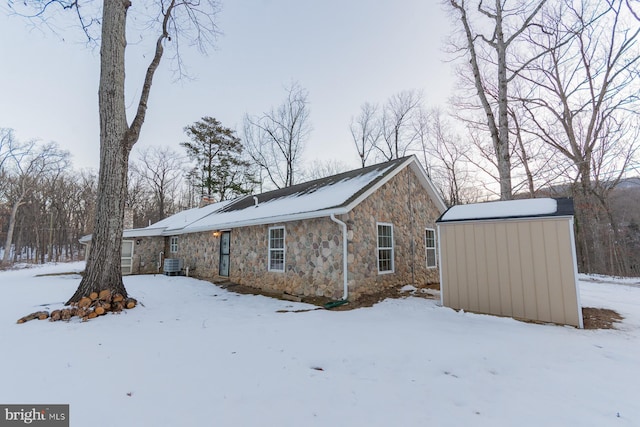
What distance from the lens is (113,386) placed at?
2641 millimetres

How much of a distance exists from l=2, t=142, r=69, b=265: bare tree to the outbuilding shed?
98.6 feet

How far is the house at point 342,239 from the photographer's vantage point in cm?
684

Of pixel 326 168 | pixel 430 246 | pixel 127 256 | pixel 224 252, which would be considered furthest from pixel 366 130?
pixel 127 256

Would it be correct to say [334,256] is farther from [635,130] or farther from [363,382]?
[635,130]

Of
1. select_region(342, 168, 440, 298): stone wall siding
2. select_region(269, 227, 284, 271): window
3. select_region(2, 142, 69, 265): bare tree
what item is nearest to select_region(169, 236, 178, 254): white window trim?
select_region(269, 227, 284, 271): window

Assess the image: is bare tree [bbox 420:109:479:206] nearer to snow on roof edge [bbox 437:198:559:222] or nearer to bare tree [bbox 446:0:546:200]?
bare tree [bbox 446:0:546:200]

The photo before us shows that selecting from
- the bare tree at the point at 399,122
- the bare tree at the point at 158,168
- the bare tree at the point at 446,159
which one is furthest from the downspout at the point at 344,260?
the bare tree at the point at 158,168

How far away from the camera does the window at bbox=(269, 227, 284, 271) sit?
837cm

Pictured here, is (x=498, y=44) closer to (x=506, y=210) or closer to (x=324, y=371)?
(x=506, y=210)

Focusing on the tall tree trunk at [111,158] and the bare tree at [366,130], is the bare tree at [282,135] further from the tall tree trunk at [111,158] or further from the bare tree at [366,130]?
the tall tree trunk at [111,158]

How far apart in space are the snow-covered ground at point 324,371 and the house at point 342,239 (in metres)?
1.92

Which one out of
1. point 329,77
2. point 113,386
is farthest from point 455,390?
point 329,77

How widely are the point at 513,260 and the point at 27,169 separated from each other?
32261mm

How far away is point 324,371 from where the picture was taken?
3004mm
